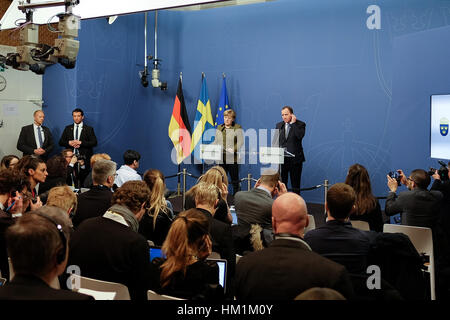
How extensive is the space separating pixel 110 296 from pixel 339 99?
22.2 feet

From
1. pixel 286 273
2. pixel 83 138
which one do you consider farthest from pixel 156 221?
pixel 83 138

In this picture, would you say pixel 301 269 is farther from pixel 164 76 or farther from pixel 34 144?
pixel 164 76

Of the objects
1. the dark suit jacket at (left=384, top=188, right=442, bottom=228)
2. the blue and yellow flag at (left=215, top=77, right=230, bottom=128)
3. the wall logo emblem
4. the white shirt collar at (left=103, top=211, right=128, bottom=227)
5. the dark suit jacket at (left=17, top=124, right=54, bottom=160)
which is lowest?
the dark suit jacket at (left=384, top=188, right=442, bottom=228)

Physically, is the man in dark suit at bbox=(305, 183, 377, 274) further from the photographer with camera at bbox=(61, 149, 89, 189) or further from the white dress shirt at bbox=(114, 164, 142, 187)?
the photographer with camera at bbox=(61, 149, 89, 189)

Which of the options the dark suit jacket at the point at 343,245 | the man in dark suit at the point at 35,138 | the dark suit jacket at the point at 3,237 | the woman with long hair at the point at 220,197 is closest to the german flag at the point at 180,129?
the man in dark suit at the point at 35,138

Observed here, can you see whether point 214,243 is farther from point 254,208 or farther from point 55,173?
point 55,173

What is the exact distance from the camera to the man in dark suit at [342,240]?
2777 mm

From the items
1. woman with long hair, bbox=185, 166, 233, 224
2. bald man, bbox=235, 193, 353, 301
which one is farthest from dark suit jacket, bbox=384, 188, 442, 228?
bald man, bbox=235, 193, 353, 301

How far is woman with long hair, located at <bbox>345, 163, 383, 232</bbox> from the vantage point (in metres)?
4.34

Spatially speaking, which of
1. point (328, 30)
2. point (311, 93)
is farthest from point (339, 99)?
point (328, 30)

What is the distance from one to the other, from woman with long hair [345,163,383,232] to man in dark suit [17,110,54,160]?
18.6 ft

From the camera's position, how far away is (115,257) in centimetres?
272

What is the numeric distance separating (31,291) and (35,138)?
7310mm
